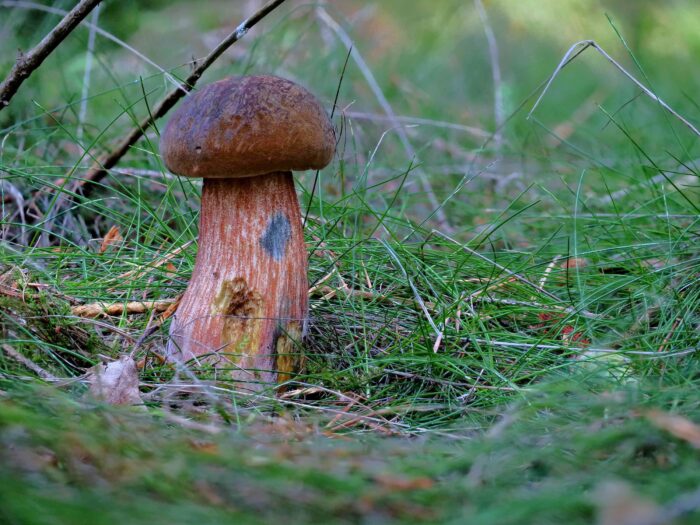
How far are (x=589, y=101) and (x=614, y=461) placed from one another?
17.0 feet

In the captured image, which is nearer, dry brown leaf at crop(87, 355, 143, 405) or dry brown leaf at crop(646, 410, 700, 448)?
dry brown leaf at crop(646, 410, 700, 448)

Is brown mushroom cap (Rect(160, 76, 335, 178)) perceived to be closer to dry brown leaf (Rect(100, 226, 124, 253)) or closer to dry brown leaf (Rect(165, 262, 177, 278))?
dry brown leaf (Rect(165, 262, 177, 278))

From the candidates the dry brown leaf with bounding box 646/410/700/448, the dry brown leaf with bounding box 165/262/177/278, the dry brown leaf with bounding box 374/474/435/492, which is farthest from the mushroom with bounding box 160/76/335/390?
the dry brown leaf with bounding box 646/410/700/448

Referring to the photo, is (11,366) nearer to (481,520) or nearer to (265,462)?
(265,462)

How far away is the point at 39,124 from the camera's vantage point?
10.3ft

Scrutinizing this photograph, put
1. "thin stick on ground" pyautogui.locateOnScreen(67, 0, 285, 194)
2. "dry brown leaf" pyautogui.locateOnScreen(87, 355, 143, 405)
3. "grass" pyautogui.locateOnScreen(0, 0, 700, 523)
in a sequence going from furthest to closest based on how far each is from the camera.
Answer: "thin stick on ground" pyautogui.locateOnScreen(67, 0, 285, 194)
"dry brown leaf" pyautogui.locateOnScreen(87, 355, 143, 405)
"grass" pyautogui.locateOnScreen(0, 0, 700, 523)

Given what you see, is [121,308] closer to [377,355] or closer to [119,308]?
[119,308]

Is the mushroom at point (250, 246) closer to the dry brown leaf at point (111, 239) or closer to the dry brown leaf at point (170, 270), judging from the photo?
the dry brown leaf at point (170, 270)

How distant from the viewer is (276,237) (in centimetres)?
185

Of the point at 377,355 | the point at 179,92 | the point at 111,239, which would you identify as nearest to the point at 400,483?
the point at 377,355

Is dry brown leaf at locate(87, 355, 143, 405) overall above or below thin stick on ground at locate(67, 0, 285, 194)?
below

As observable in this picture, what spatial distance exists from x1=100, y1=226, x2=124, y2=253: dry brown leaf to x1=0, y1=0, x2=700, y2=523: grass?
19mm

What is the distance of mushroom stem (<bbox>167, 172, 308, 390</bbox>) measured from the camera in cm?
181

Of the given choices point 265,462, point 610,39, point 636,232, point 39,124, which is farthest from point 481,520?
point 610,39
